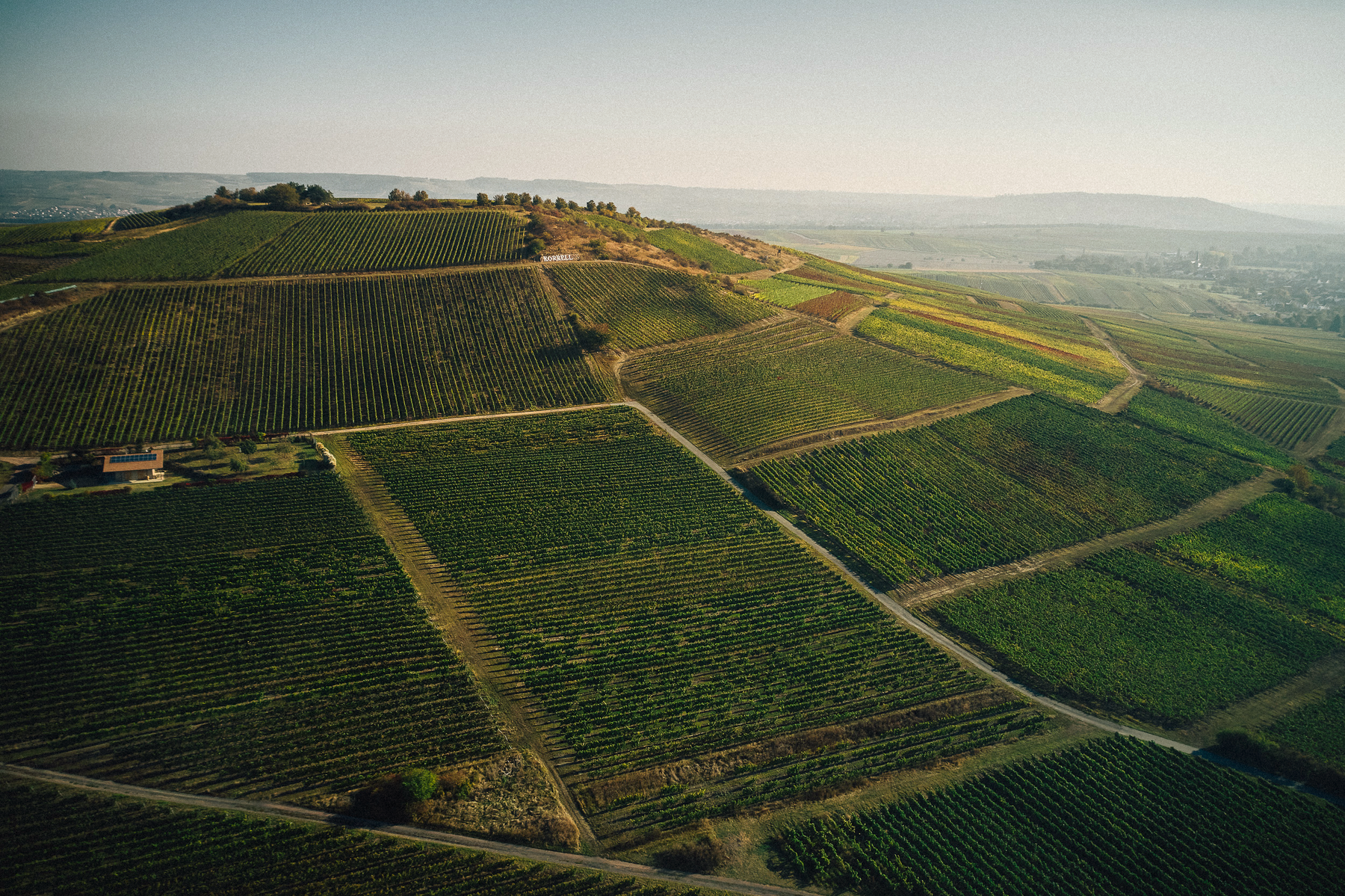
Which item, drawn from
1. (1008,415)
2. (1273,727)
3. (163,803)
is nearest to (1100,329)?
(1008,415)

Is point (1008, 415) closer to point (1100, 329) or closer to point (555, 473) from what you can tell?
point (555, 473)

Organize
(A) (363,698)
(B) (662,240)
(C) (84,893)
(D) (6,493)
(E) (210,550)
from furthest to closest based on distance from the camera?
(B) (662,240) → (D) (6,493) → (E) (210,550) → (A) (363,698) → (C) (84,893)

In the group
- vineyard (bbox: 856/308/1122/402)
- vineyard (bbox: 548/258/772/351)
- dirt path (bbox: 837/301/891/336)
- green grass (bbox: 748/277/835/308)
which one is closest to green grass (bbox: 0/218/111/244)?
vineyard (bbox: 548/258/772/351)

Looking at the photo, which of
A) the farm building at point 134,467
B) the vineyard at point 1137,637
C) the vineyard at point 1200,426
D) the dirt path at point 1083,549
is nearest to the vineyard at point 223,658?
the farm building at point 134,467

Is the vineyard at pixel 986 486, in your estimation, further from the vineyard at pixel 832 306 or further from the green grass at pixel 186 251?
the green grass at pixel 186 251

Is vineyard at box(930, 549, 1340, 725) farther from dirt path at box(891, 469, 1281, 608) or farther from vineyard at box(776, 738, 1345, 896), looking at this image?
vineyard at box(776, 738, 1345, 896)
